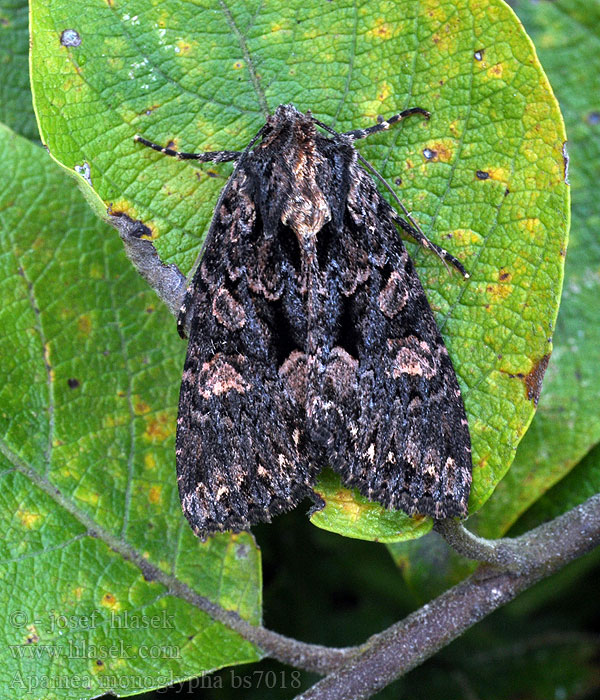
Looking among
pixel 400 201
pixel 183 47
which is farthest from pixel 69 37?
pixel 400 201

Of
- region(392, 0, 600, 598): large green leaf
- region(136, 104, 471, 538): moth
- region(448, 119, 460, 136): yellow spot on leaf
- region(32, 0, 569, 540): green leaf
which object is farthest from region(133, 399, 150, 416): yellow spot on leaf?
region(448, 119, 460, 136): yellow spot on leaf

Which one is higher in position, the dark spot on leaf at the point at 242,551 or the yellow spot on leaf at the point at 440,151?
the yellow spot on leaf at the point at 440,151

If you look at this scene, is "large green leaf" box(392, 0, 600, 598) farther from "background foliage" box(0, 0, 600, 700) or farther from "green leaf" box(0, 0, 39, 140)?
"green leaf" box(0, 0, 39, 140)

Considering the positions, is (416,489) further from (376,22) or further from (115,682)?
(376,22)

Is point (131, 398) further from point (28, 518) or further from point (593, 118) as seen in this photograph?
point (593, 118)

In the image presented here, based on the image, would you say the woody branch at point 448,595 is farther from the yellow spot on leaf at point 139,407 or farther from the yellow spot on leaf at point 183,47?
the yellow spot on leaf at point 183,47

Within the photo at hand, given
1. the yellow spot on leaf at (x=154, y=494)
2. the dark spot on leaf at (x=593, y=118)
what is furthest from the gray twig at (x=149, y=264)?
the dark spot on leaf at (x=593, y=118)
